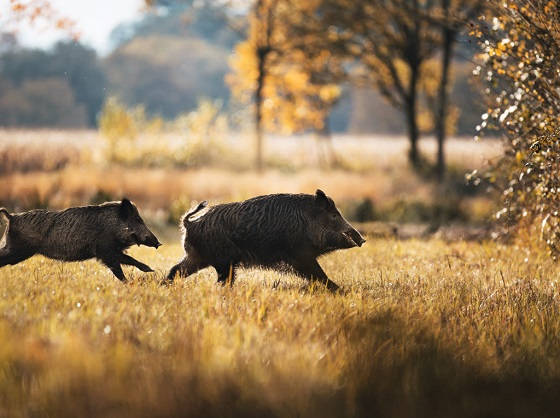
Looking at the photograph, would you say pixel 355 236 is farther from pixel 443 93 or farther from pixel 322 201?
pixel 443 93

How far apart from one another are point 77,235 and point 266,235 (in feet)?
4.81

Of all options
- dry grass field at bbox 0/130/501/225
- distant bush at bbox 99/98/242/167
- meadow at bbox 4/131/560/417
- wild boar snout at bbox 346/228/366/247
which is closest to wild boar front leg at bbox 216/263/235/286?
meadow at bbox 4/131/560/417

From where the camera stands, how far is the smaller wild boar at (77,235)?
5109 millimetres

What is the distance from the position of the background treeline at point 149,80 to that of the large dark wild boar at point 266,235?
44.5 ft

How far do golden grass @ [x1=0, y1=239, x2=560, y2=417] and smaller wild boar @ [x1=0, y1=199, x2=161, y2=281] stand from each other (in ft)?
0.55

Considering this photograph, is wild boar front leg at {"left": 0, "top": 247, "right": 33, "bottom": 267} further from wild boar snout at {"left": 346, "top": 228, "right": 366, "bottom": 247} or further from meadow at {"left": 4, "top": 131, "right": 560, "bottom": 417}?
wild boar snout at {"left": 346, "top": 228, "right": 366, "bottom": 247}

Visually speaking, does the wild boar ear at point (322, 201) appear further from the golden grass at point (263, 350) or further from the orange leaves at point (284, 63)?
the orange leaves at point (284, 63)

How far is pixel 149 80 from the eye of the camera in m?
79.1

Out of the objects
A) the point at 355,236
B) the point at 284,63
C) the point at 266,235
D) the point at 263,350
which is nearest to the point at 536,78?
the point at 355,236

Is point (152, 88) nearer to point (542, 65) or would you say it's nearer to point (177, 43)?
point (177, 43)

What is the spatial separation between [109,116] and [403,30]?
9239mm

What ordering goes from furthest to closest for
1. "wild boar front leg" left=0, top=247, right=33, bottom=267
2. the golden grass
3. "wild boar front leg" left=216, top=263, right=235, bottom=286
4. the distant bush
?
the distant bush
"wild boar front leg" left=216, top=263, right=235, bottom=286
"wild boar front leg" left=0, top=247, right=33, bottom=267
the golden grass

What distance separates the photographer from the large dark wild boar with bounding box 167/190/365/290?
17.2 feet

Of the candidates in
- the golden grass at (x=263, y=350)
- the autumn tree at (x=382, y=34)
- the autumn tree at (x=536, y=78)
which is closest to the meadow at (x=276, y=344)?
the golden grass at (x=263, y=350)
